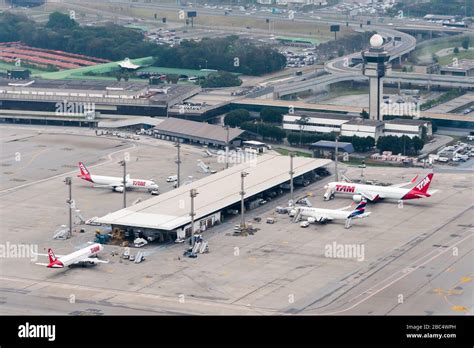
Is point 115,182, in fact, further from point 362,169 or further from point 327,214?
point 362,169

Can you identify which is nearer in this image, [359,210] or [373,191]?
[359,210]

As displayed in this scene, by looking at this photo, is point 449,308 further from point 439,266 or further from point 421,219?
point 421,219

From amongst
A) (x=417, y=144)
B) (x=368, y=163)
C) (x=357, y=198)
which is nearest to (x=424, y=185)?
(x=357, y=198)

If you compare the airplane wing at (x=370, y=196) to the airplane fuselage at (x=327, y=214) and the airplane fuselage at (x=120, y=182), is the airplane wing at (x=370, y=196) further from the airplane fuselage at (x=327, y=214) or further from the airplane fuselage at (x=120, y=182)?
the airplane fuselage at (x=120, y=182)

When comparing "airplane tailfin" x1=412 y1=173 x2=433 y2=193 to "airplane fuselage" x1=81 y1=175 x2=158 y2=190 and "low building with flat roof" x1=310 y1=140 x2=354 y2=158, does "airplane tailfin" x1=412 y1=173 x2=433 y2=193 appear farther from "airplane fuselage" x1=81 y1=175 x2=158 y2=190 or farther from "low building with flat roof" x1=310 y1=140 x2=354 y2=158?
"airplane fuselage" x1=81 y1=175 x2=158 y2=190

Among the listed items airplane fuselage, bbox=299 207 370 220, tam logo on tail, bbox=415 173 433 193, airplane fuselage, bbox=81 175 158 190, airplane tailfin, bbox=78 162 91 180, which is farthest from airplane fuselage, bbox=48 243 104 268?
tam logo on tail, bbox=415 173 433 193

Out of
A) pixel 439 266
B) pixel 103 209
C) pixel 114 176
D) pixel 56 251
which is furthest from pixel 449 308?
pixel 114 176
